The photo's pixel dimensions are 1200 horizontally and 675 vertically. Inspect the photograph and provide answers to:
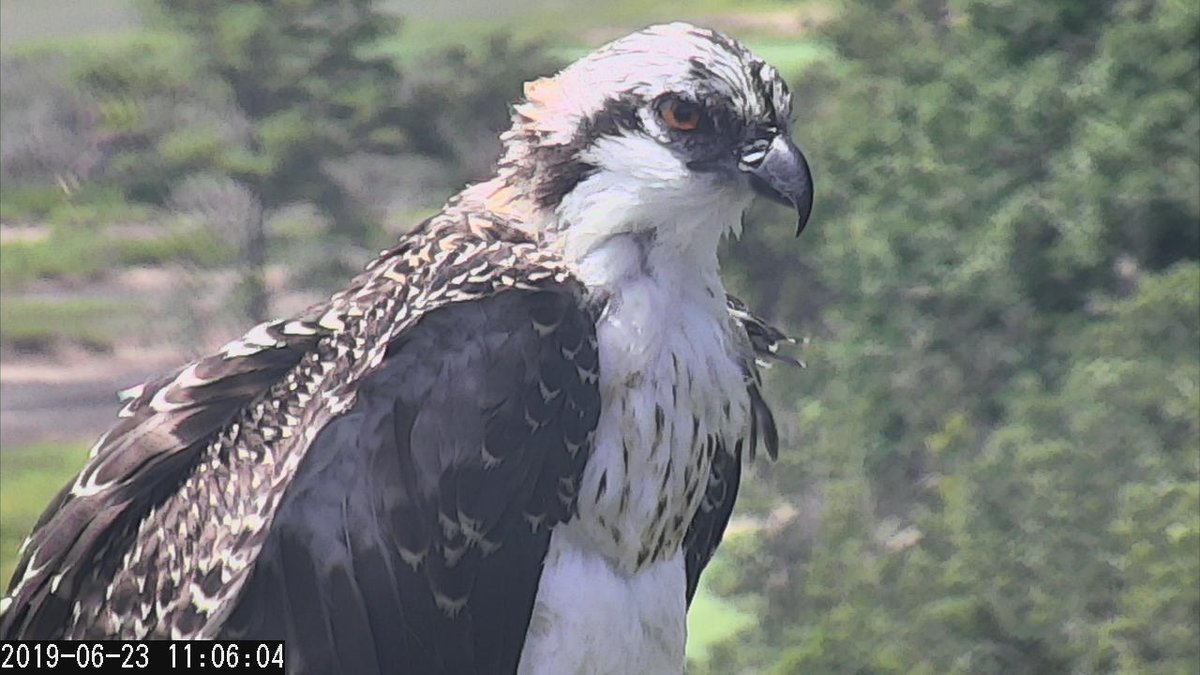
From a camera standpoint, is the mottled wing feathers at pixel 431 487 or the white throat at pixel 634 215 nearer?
the mottled wing feathers at pixel 431 487

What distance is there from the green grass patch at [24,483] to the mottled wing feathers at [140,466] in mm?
15547

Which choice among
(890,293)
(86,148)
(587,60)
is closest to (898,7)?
(890,293)

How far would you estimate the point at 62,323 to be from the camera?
22.5m

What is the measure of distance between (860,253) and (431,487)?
2223cm

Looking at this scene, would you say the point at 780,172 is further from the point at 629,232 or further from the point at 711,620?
the point at 711,620

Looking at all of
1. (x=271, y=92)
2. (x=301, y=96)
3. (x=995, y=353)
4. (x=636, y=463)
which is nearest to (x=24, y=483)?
(x=301, y=96)

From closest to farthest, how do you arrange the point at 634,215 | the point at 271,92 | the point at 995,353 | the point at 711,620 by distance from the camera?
1. the point at 634,215
2. the point at 995,353
3. the point at 711,620
4. the point at 271,92

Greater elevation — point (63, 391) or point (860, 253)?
point (860, 253)

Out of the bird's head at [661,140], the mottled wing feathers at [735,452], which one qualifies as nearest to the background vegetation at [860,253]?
the mottled wing feathers at [735,452]

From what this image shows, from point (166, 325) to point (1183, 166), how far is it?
12.1 m

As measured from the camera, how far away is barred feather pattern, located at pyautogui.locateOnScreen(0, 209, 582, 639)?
4.53m

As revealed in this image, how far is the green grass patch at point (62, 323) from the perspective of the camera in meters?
22.0

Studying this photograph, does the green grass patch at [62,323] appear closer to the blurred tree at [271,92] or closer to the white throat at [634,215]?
the blurred tree at [271,92]

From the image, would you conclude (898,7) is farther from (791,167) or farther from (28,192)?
(791,167)
